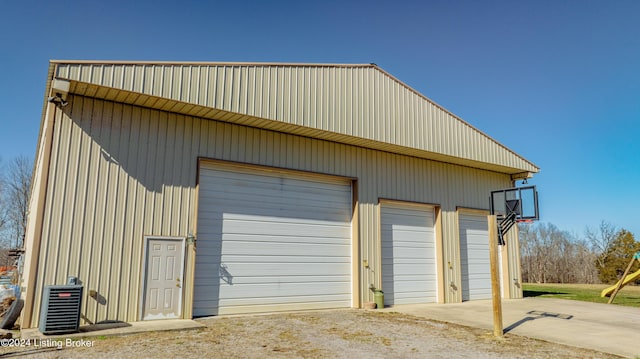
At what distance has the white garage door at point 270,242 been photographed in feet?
29.8

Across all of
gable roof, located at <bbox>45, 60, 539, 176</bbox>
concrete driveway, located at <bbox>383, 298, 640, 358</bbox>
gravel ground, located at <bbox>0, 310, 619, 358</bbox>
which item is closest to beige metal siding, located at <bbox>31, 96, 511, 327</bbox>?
gable roof, located at <bbox>45, 60, 539, 176</bbox>

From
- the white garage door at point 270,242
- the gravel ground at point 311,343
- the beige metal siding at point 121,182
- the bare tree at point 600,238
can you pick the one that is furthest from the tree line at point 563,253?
the beige metal siding at point 121,182

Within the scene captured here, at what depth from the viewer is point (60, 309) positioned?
6.55 meters

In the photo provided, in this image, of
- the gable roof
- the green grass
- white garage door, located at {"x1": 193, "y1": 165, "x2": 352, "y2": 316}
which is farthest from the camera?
the green grass

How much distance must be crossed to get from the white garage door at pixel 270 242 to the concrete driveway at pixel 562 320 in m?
2.17

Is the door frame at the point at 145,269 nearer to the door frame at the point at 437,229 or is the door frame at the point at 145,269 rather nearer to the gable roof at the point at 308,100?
the gable roof at the point at 308,100

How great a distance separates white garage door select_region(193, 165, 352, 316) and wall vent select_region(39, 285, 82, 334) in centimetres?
247

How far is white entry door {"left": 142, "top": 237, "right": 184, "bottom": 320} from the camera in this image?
8.01m

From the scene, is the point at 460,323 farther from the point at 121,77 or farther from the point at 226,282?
the point at 121,77

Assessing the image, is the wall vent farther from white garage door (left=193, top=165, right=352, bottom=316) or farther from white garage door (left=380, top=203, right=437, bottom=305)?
Result: white garage door (left=380, top=203, right=437, bottom=305)

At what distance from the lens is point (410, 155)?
1252cm

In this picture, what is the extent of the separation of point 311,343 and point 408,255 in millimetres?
6427

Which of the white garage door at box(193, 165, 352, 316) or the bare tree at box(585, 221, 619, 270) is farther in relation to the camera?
the bare tree at box(585, 221, 619, 270)

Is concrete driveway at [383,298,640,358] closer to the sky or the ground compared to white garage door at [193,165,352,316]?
closer to the ground
